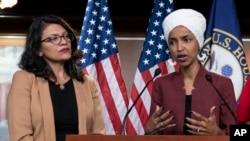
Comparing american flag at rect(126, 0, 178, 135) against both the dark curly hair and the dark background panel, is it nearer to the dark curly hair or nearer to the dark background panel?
the dark background panel

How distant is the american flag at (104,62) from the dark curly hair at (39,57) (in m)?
1.16

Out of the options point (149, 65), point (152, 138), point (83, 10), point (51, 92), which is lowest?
point (152, 138)

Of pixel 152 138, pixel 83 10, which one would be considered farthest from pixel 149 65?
pixel 152 138

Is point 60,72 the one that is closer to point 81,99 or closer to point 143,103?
point 81,99

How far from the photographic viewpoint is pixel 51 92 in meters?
2.48

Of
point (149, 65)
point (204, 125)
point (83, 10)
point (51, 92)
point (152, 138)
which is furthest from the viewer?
point (83, 10)

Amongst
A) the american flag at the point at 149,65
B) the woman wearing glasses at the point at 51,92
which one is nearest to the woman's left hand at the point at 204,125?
the woman wearing glasses at the point at 51,92

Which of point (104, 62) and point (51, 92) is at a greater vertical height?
point (104, 62)

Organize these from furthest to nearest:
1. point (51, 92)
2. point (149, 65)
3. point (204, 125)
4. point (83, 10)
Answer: point (83, 10) → point (149, 65) → point (51, 92) → point (204, 125)

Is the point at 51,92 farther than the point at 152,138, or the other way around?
the point at 51,92

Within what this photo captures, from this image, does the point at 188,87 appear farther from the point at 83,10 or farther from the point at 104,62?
the point at 83,10

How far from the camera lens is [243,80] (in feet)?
12.1

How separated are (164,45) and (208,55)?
33 centimetres

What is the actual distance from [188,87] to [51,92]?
625 millimetres
